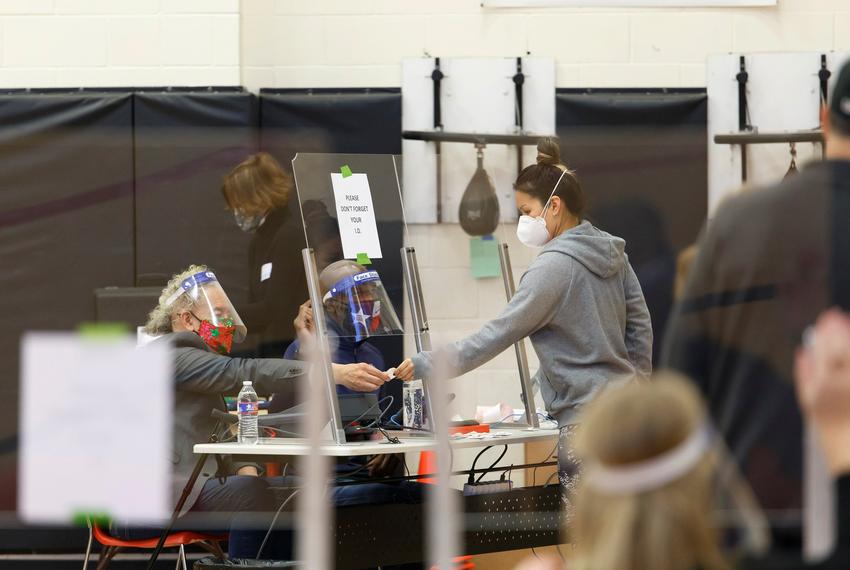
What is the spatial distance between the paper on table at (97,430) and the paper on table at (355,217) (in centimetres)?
53

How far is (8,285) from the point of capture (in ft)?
12.2

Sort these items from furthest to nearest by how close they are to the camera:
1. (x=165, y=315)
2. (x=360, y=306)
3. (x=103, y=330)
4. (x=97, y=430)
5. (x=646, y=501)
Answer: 1. (x=103, y=330)
2. (x=165, y=315)
3. (x=360, y=306)
4. (x=97, y=430)
5. (x=646, y=501)

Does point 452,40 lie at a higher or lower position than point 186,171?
higher

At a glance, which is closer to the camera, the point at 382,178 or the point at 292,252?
the point at 382,178

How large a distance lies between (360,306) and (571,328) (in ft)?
1.69

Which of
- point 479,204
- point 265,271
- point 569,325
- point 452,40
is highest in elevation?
point 452,40

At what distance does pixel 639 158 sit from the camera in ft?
12.7

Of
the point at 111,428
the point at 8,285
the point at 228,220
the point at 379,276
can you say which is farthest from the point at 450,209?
the point at 111,428

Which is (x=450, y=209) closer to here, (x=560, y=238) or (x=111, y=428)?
(x=560, y=238)

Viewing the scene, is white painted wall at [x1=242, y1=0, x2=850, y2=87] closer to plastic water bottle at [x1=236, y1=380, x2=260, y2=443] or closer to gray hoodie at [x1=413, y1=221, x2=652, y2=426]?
gray hoodie at [x1=413, y1=221, x2=652, y2=426]

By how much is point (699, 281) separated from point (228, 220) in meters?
2.74

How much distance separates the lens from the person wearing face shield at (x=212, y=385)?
2809 millimetres

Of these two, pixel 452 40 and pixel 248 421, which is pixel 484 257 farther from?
pixel 248 421

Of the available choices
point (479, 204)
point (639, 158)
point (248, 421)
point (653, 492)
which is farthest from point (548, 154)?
point (653, 492)
